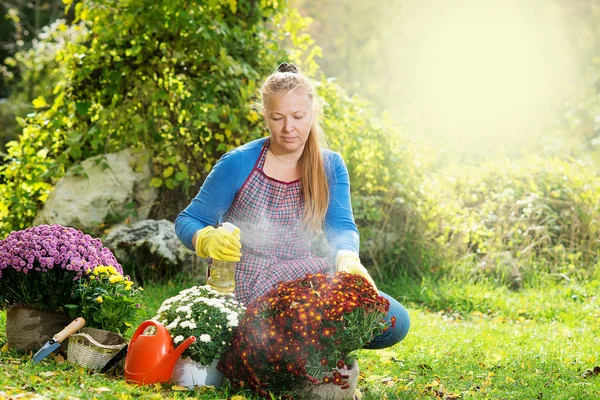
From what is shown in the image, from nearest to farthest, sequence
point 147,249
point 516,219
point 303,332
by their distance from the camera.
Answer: point 303,332, point 147,249, point 516,219

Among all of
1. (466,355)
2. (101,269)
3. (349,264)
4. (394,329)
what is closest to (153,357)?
(101,269)

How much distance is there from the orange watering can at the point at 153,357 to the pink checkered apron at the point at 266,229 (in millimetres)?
443

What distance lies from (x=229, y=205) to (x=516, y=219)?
3.43 meters

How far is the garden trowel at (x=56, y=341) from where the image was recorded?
2980 millimetres

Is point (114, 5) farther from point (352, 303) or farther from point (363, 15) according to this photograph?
point (363, 15)

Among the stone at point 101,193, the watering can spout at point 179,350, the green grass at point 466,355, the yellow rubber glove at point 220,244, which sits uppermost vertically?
the yellow rubber glove at point 220,244

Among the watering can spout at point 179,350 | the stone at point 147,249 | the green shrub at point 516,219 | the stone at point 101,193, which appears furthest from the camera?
the green shrub at point 516,219

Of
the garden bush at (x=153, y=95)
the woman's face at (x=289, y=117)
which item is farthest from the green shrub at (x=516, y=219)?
the woman's face at (x=289, y=117)

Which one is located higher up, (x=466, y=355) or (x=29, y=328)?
(x=29, y=328)

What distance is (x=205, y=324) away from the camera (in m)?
2.83

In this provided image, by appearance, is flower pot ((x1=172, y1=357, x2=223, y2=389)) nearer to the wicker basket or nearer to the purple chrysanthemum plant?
the wicker basket

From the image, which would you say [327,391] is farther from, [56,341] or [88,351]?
[56,341]

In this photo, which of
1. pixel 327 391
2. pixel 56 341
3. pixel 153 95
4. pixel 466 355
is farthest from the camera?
pixel 153 95

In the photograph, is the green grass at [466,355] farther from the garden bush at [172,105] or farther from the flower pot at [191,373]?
the garden bush at [172,105]
